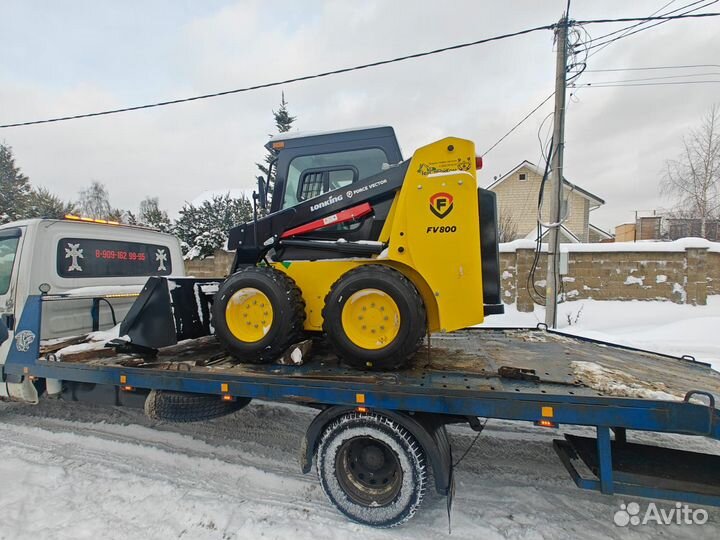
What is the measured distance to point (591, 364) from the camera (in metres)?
3.00

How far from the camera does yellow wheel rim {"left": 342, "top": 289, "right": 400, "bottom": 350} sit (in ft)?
9.21

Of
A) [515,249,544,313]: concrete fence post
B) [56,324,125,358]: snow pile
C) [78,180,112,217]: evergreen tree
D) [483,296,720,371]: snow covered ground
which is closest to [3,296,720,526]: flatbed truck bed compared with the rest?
[56,324,125,358]: snow pile

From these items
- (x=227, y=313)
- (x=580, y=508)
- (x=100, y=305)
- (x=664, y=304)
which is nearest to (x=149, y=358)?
(x=227, y=313)

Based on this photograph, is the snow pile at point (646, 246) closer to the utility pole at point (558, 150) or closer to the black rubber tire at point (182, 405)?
the utility pole at point (558, 150)

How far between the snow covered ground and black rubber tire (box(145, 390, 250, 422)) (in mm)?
6489

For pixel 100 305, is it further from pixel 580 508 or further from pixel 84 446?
pixel 580 508

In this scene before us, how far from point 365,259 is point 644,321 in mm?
8440

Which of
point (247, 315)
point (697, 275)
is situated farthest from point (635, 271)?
point (247, 315)

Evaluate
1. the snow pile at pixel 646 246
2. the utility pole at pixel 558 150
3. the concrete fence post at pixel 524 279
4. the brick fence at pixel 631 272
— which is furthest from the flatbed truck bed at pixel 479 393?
the snow pile at pixel 646 246

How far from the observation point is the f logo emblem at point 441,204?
2.80m

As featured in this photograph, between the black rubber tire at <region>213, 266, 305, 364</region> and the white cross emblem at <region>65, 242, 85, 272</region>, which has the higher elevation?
the white cross emblem at <region>65, 242, 85, 272</region>

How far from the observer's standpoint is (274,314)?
2.97 m

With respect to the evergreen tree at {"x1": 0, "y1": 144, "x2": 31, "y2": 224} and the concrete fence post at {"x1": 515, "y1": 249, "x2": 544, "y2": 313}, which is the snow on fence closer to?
the concrete fence post at {"x1": 515, "y1": 249, "x2": 544, "y2": 313}

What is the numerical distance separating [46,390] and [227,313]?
84.8 inches
